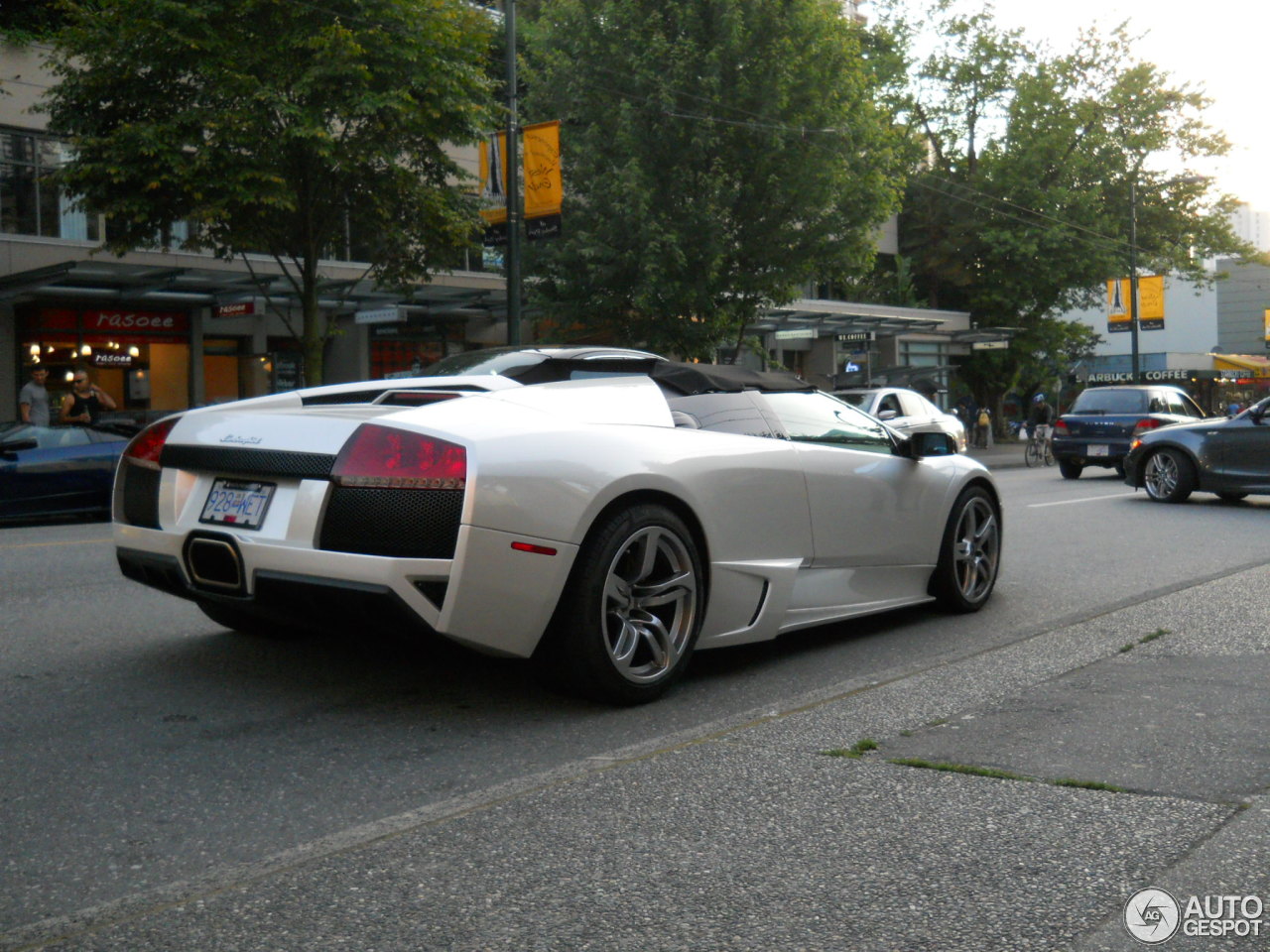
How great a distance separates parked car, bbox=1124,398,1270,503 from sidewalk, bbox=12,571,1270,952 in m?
11.3

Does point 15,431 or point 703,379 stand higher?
point 703,379

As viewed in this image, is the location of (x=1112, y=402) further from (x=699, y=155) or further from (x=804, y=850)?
(x=804, y=850)

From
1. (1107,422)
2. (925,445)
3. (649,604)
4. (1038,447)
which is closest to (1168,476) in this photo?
(1107,422)

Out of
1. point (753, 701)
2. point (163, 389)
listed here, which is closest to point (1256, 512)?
point (753, 701)

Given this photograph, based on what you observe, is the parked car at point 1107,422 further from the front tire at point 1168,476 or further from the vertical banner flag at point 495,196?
the vertical banner flag at point 495,196

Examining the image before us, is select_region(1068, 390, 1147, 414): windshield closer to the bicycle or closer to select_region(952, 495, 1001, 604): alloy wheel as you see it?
the bicycle

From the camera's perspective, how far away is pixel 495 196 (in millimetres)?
21609

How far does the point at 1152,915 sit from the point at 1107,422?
19229 millimetres

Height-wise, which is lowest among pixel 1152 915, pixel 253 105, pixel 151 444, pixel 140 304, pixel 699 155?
pixel 1152 915

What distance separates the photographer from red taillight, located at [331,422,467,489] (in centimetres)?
430

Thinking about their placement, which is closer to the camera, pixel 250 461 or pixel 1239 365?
pixel 250 461

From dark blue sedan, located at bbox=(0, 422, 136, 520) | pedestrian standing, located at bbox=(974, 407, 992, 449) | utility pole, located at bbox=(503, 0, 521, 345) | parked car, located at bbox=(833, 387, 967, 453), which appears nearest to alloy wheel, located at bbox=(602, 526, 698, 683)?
dark blue sedan, located at bbox=(0, 422, 136, 520)

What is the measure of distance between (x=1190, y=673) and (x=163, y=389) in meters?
24.6

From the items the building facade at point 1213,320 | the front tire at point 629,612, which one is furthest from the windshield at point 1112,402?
the building facade at point 1213,320
